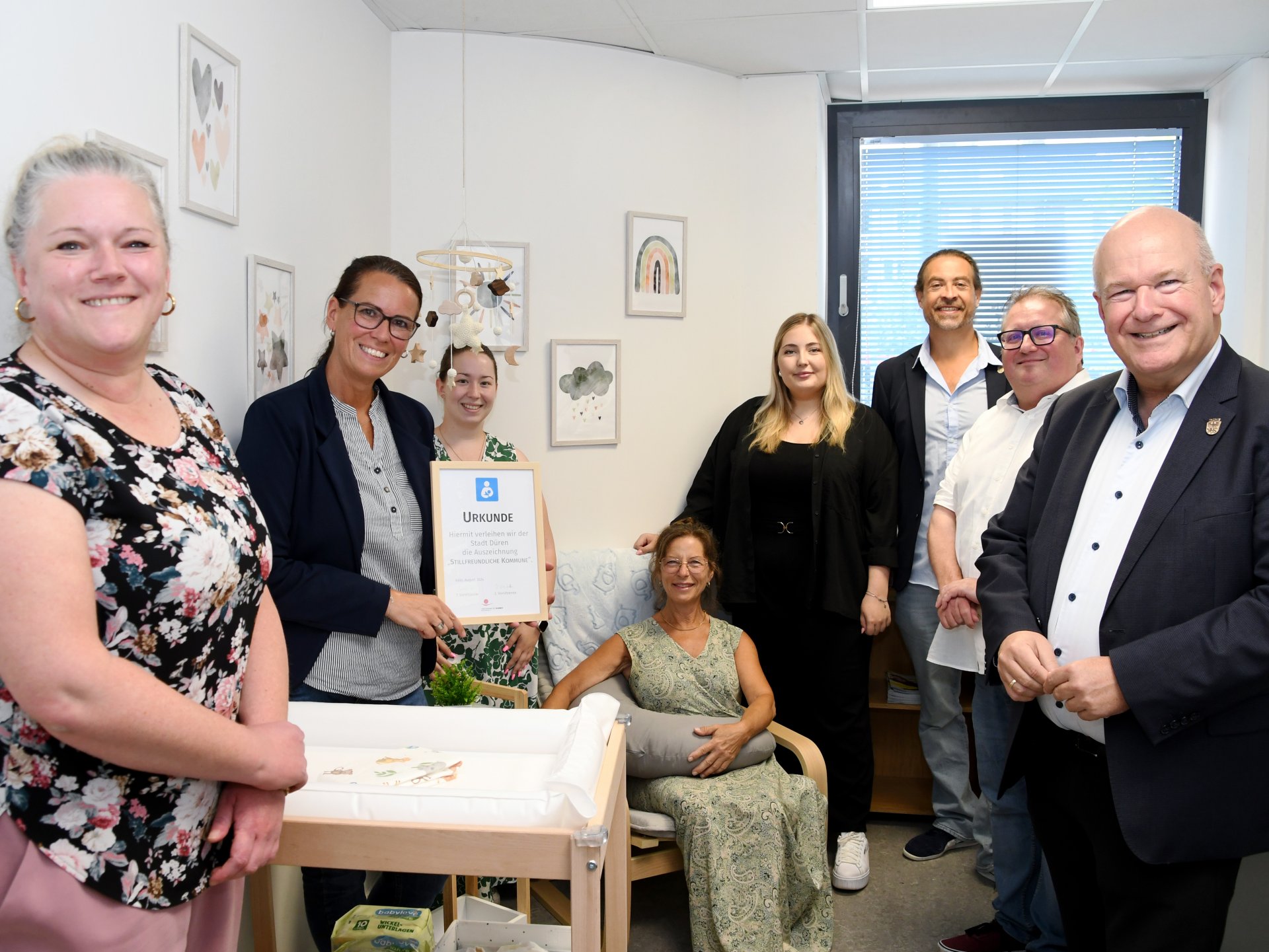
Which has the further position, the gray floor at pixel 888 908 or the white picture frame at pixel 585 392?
the white picture frame at pixel 585 392

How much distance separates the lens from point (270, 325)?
251 cm

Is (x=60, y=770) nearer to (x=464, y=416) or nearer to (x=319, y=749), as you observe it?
(x=319, y=749)

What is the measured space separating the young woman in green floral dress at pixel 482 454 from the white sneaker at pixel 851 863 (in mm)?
1114

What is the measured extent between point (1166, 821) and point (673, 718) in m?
1.51

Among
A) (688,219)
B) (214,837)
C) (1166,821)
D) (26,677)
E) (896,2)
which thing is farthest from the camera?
(688,219)

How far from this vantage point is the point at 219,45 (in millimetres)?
2236

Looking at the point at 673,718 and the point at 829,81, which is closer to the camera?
the point at 673,718

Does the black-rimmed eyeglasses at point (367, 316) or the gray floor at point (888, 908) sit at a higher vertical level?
the black-rimmed eyeglasses at point (367, 316)

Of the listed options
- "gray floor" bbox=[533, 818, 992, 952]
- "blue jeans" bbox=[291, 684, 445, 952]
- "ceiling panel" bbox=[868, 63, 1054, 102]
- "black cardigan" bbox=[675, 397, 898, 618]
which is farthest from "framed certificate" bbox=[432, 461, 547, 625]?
"ceiling panel" bbox=[868, 63, 1054, 102]

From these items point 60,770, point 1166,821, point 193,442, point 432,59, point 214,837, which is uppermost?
point 432,59

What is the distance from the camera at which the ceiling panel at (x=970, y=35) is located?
3.30m

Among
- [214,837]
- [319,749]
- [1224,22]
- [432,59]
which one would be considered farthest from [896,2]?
[214,837]

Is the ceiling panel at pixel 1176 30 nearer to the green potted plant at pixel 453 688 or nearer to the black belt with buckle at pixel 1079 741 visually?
the black belt with buckle at pixel 1079 741

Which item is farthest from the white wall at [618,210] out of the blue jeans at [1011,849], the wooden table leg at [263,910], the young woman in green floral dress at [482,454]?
the wooden table leg at [263,910]
